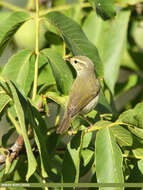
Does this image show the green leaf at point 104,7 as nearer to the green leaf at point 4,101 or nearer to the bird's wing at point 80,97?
the bird's wing at point 80,97

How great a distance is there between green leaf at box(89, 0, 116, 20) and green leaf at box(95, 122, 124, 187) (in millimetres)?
696

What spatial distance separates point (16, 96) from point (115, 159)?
22.0 inches

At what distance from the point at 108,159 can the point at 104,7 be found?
87 cm

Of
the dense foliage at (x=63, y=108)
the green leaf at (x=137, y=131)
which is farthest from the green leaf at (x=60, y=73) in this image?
the green leaf at (x=137, y=131)

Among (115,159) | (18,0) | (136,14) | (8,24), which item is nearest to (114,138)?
(115,159)

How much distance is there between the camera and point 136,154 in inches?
87.9

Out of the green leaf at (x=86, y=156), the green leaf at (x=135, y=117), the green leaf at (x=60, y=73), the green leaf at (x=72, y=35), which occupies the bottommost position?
the green leaf at (x=86, y=156)

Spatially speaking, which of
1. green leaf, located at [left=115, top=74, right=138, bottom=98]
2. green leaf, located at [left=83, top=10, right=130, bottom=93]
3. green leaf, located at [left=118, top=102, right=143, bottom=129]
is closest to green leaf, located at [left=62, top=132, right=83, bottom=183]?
green leaf, located at [left=118, top=102, right=143, bottom=129]

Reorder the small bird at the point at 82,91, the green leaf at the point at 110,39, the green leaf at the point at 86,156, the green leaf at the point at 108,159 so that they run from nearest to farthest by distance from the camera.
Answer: the green leaf at the point at 108,159 → the green leaf at the point at 86,156 → the small bird at the point at 82,91 → the green leaf at the point at 110,39

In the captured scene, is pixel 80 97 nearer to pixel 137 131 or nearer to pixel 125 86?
pixel 125 86

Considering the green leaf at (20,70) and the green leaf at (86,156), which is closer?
the green leaf at (86,156)

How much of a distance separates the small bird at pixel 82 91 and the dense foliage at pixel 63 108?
0.24 feet

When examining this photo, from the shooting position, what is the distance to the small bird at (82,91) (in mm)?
2801

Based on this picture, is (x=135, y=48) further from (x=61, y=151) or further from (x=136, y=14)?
(x=61, y=151)
